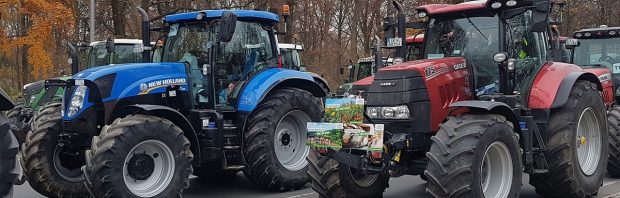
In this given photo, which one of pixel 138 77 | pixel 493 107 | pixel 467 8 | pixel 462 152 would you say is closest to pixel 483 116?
pixel 493 107

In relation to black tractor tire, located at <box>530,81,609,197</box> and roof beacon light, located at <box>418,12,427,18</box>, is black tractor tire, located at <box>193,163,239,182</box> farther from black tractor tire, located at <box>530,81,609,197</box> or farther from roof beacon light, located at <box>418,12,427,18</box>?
black tractor tire, located at <box>530,81,609,197</box>

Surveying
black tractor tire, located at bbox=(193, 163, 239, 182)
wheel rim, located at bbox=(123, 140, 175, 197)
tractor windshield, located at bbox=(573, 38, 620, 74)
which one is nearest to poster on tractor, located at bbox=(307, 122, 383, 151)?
wheel rim, located at bbox=(123, 140, 175, 197)

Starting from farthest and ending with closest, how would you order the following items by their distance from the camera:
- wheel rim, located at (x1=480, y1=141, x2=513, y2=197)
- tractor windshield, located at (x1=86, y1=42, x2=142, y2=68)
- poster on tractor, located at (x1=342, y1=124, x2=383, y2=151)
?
tractor windshield, located at (x1=86, y1=42, x2=142, y2=68) < wheel rim, located at (x1=480, y1=141, x2=513, y2=197) < poster on tractor, located at (x1=342, y1=124, x2=383, y2=151)

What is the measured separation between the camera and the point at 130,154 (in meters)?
6.79

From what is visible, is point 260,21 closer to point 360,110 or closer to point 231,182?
point 231,182

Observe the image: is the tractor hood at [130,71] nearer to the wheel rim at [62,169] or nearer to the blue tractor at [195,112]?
the blue tractor at [195,112]

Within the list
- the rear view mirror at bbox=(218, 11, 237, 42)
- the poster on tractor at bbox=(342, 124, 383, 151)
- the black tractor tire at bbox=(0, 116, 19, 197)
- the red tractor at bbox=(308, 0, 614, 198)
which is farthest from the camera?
the rear view mirror at bbox=(218, 11, 237, 42)

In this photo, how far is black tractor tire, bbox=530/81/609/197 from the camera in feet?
22.9

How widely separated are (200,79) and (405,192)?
3079 mm

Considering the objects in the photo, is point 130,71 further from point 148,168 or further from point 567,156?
point 567,156

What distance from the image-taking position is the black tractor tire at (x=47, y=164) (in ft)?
25.0

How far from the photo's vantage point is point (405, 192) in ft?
28.3

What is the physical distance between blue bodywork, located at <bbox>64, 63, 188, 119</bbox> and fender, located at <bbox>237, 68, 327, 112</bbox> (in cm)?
81

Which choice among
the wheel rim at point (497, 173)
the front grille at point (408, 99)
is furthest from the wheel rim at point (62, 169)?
the wheel rim at point (497, 173)
